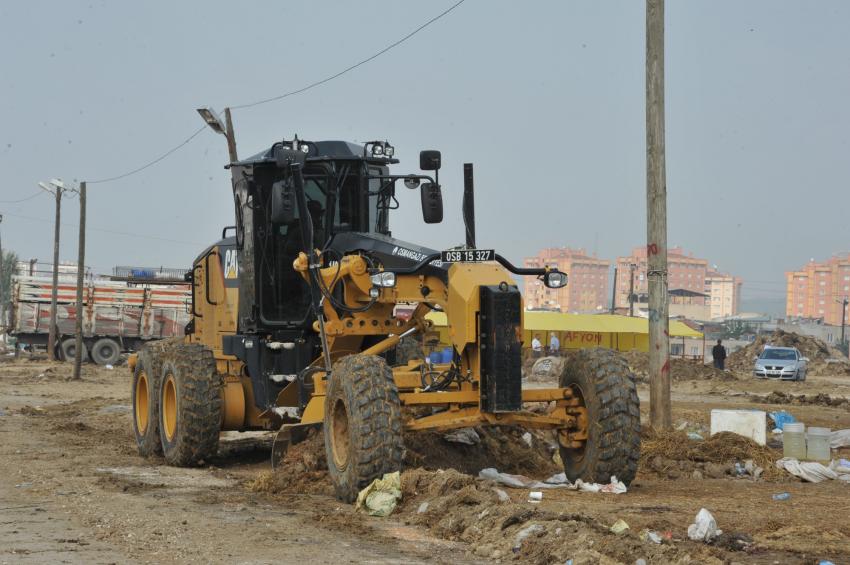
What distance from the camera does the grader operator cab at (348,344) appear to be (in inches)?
426

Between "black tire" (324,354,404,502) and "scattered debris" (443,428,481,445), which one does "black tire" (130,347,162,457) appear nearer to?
"scattered debris" (443,428,481,445)

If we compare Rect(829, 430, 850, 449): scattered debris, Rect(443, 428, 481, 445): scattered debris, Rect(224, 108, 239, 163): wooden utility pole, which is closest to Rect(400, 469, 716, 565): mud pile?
Rect(443, 428, 481, 445): scattered debris

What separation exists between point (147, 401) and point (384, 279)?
580 centimetres

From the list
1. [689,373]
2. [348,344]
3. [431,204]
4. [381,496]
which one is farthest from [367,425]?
[689,373]

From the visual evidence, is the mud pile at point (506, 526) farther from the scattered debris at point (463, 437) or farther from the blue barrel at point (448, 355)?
the scattered debris at point (463, 437)

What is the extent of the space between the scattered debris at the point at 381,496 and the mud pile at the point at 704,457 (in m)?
3.88

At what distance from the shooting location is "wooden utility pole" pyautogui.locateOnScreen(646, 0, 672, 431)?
15.7m

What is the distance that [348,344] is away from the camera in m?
13.0

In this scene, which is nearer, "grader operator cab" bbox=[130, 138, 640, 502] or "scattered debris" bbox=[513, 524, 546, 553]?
"scattered debris" bbox=[513, 524, 546, 553]

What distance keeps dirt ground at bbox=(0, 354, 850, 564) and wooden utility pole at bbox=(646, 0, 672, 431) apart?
7.44ft

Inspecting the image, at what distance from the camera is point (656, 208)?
1580 cm

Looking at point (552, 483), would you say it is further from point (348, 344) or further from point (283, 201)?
point (283, 201)

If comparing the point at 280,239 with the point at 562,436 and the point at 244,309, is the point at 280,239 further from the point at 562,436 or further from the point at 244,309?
the point at 562,436

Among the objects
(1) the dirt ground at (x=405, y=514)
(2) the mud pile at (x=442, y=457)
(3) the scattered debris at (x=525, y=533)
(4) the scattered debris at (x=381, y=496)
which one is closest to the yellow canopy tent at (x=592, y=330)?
(1) the dirt ground at (x=405, y=514)
